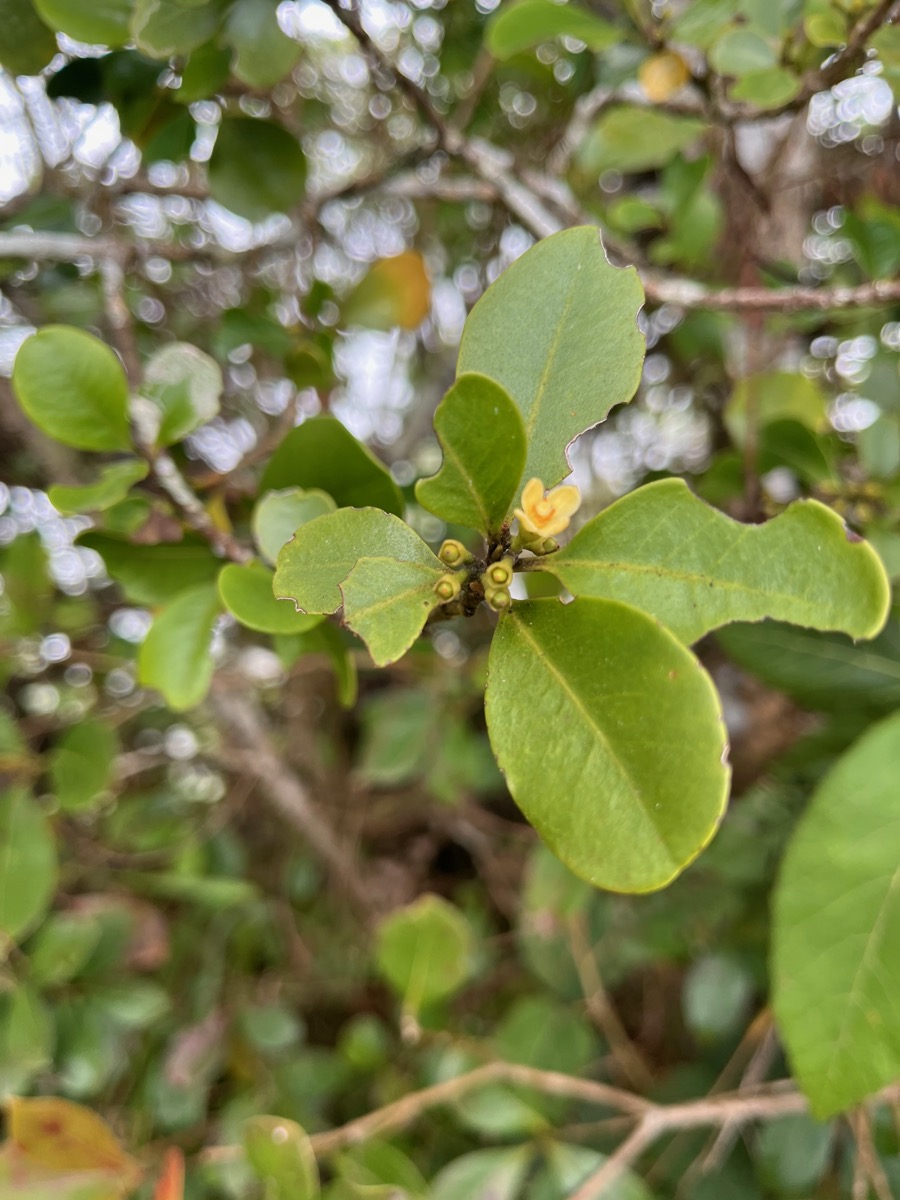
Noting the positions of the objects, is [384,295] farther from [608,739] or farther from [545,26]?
[608,739]

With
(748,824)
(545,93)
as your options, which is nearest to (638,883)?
(748,824)

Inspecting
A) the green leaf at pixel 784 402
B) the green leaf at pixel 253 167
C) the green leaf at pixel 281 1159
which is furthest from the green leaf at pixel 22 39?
the green leaf at pixel 281 1159

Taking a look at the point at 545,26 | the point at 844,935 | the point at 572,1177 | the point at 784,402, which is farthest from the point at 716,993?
the point at 545,26

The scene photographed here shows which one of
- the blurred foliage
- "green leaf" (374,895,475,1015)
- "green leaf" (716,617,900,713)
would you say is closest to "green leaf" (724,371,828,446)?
the blurred foliage

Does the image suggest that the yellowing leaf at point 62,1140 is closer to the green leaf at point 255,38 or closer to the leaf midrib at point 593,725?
the leaf midrib at point 593,725

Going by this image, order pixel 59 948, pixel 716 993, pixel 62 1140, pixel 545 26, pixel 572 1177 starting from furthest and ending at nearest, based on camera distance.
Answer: pixel 716 993
pixel 59 948
pixel 572 1177
pixel 62 1140
pixel 545 26

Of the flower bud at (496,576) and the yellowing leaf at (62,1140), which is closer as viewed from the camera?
the flower bud at (496,576)
